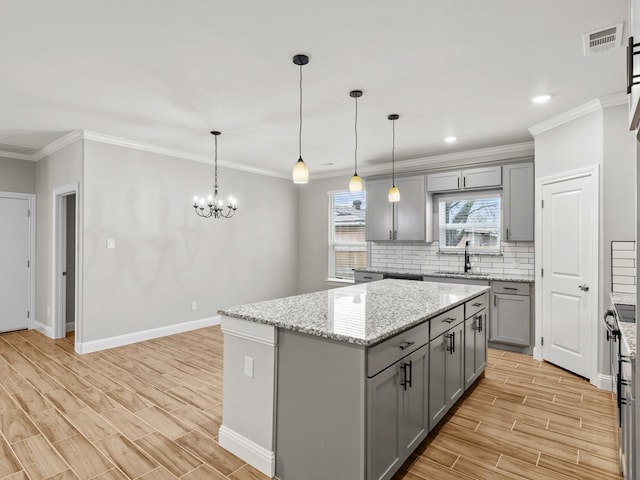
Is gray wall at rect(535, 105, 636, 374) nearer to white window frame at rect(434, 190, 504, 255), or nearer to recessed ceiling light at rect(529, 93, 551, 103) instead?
recessed ceiling light at rect(529, 93, 551, 103)

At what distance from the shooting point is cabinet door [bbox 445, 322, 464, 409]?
271 cm

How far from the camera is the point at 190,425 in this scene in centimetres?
269

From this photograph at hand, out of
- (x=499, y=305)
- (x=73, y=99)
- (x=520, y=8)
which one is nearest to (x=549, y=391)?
(x=499, y=305)

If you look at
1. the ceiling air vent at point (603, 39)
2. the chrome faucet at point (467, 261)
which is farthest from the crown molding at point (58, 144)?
the chrome faucet at point (467, 261)

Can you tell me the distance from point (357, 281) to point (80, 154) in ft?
13.9

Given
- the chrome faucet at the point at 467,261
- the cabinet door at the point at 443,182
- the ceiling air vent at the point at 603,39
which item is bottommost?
the chrome faucet at the point at 467,261

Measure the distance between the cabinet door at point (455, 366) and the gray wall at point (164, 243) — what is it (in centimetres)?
405

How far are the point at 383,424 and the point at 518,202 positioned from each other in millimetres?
3741

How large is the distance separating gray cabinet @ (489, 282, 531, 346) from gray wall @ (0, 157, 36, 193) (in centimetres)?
682

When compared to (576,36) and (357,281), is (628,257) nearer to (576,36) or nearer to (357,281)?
(576,36)

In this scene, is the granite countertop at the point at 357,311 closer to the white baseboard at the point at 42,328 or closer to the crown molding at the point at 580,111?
the crown molding at the point at 580,111

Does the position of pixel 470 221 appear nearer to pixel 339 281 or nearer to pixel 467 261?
pixel 467 261

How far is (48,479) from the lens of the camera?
2104 millimetres

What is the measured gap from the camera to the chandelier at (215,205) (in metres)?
5.00
